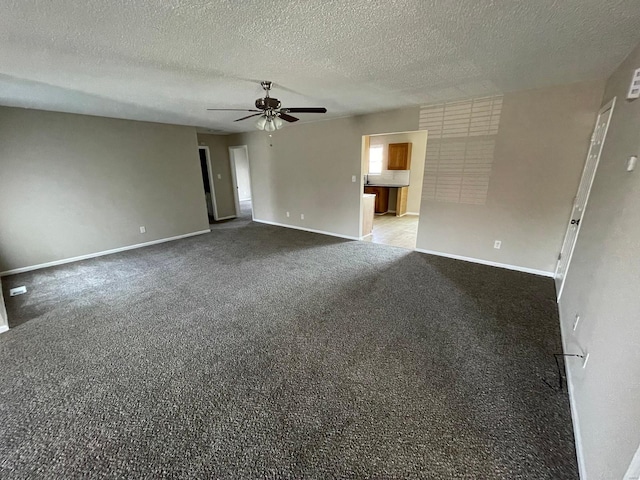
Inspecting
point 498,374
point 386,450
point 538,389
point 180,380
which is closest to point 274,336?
point 180,380

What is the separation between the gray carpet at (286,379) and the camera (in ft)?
4.46

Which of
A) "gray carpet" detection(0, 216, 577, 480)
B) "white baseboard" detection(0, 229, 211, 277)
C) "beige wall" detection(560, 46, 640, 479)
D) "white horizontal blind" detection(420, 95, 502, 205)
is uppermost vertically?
"white horizontal blind" detection(420, 95, 502, 205)

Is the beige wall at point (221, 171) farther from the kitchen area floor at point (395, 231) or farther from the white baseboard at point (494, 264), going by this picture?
the white baseboard at point (494, 264)

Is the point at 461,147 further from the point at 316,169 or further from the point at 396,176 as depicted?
the point at 396,176

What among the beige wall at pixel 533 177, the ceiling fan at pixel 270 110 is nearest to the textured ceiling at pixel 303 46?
the ceiling fan at pixel 270 110

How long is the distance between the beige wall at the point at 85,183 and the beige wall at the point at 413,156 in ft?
17.0

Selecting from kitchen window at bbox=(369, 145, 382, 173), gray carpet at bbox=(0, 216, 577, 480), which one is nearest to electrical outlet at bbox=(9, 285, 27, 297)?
gray carpet at bbox=(0, 216, 577, 480)

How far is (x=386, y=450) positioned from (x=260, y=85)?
11.1 ft

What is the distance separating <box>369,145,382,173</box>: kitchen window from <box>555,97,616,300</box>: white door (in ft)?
17.5

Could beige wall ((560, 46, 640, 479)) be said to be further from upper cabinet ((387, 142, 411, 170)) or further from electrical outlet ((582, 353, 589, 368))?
upper cabinet ((387, 142, 411, 170))

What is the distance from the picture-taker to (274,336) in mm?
2352

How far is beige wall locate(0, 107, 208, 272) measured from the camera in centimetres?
375

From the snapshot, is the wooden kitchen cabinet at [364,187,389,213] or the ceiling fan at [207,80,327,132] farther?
the wooden kitchen cabinet at [364,187,389,213]

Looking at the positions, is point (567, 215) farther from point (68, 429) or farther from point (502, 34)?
point (68, 429)
